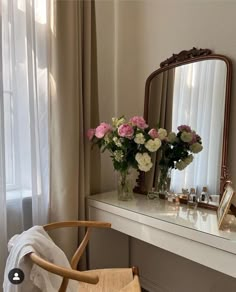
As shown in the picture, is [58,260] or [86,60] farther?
[86,60]

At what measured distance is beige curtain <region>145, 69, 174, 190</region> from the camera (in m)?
1.88

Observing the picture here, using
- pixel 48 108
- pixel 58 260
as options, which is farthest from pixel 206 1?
pixel 58 260

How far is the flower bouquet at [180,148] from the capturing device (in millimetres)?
1721

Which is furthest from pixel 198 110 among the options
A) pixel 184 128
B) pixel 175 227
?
pixel 175 227

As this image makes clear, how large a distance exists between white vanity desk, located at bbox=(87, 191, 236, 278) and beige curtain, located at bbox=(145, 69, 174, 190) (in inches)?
7.5

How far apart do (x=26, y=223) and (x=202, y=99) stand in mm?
1353

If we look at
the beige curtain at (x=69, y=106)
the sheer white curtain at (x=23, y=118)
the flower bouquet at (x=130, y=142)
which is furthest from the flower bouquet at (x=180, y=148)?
the sheer white curtain at (x=23, y=118)

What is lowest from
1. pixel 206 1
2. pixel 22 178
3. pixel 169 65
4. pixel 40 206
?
pixel 40 206

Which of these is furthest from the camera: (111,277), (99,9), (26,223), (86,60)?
(99,9)

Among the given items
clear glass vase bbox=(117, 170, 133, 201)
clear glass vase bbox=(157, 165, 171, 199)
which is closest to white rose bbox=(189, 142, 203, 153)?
clear glass vase bbox=(157, 165, 171, 199)

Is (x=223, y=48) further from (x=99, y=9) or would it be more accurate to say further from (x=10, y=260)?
(x=10, y=260)

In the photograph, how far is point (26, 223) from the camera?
1720mm

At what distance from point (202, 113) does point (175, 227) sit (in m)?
0.73

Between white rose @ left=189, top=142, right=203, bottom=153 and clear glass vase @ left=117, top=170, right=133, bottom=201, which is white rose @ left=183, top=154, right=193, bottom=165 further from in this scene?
clear glass vase @ left=117, top=170, right=133, bottom=201
